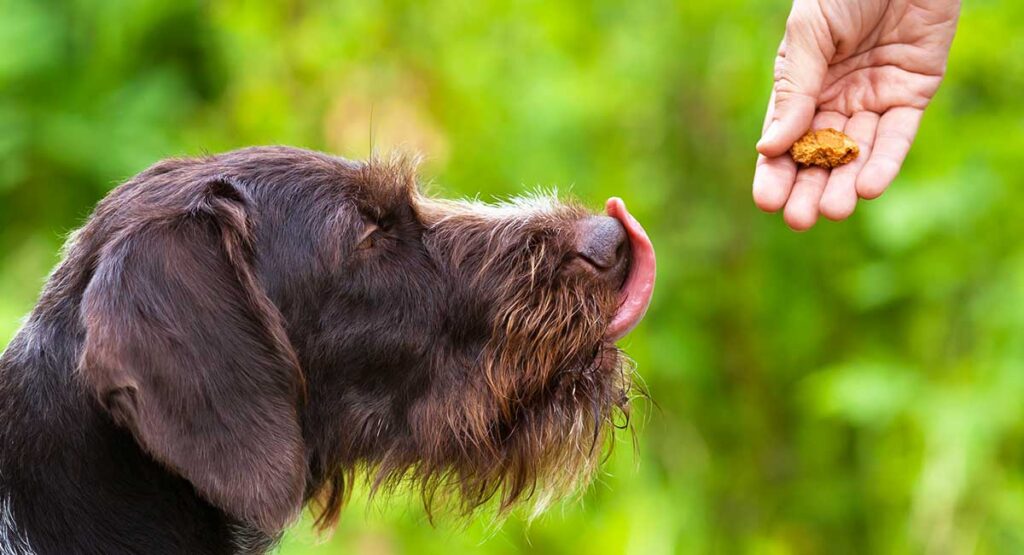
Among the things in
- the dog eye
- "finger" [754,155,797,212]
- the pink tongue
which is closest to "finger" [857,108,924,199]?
"finger" [754,155,797,212]

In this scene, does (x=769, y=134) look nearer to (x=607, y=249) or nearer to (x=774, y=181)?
(x=774, y=181)

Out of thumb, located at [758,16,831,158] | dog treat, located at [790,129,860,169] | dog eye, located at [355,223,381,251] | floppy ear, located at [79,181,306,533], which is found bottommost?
floppy ear, located at [79,181,306,533]

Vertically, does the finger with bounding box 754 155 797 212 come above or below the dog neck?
above

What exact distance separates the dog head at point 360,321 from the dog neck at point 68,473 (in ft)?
0.41

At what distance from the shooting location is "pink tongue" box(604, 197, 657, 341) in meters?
3.09

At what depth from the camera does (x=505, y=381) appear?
3111 millimetres

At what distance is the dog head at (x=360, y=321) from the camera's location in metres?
2.58

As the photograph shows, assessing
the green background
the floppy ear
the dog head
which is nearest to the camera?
the floppy ear

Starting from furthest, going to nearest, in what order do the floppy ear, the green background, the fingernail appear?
1. the green background
2. the fingernail
3. the floppy ear

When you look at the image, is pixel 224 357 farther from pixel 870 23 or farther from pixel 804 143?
pixel 870 23

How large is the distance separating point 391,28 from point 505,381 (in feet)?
9.40

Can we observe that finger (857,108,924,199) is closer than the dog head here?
No

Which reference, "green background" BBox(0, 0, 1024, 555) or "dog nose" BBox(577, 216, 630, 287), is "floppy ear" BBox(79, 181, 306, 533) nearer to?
"dog nose" BBox(577, 216, 630, 287)

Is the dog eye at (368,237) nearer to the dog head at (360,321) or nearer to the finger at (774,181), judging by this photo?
the dog head at (360,321)
